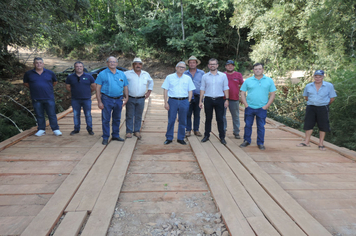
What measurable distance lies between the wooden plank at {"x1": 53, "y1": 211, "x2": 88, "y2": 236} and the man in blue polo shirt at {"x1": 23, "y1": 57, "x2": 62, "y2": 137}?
3032mm

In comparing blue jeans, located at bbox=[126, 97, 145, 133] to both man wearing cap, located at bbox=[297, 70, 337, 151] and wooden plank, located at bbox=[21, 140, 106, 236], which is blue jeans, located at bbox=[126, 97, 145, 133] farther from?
man wearing cap, located at bbox=[297, 70, 337, 151]

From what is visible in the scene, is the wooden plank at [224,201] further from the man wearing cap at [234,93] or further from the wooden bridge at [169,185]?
the man wearing cap at [234,93]

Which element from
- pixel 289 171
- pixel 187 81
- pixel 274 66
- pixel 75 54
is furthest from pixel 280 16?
pixel 75 54

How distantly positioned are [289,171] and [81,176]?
2.78m

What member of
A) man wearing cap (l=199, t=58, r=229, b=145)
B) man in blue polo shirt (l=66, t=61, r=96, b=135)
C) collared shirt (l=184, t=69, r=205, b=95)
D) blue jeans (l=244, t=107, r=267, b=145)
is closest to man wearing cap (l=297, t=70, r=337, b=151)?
blue jeans (l=244, t=107, r=267, b=145)

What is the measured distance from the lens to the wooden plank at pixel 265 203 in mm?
2037

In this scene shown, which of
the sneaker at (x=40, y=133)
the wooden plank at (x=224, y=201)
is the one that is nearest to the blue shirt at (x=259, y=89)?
the wooden plank at (x=224, y=201)

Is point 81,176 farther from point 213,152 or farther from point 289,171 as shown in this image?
point 289,171

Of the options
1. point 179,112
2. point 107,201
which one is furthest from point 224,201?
point 179,112

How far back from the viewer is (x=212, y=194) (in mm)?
2609

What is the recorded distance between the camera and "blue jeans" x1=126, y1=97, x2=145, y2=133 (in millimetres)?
4539

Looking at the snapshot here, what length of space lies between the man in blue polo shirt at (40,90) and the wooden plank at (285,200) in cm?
372

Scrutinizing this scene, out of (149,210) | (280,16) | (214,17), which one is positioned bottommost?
(149,210)

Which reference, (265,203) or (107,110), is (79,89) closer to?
(107,110)
